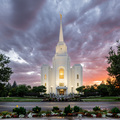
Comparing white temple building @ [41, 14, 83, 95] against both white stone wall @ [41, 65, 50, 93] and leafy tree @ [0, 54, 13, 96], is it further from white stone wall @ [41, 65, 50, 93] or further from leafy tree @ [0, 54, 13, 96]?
leafy tree @ [0, 54, 13, 96]

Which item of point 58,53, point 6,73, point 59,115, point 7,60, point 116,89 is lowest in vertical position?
point 59,115

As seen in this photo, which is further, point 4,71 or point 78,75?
point 78,75

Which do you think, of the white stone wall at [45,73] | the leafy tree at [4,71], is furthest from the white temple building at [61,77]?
the leafy tree at [4,71]

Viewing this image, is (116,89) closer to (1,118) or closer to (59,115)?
(59,115)

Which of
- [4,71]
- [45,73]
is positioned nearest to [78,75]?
[45,73]

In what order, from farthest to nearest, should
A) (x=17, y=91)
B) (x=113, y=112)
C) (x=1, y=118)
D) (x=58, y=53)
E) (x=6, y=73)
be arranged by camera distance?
(x=58, y=53) < (x=17, y=91) < (x=6, y=73) < (x=113, y=112) < (x=1, y=118)

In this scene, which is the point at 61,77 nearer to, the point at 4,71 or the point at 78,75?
the point at 78,75

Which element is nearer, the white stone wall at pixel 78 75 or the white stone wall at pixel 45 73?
the white stone wall at pixel 45 73

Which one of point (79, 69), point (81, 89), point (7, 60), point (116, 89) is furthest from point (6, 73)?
point (79, 69)

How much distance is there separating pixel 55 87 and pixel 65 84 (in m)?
4.86

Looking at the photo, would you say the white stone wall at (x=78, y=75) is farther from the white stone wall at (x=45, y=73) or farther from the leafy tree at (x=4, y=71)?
the leafy tree at (x=4, y=71)

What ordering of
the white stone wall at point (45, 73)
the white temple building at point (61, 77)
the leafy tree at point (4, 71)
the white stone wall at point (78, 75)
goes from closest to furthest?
the leafy tree at point (4, 71)
the white temple building at point (61, 77)
the white stone wall at point (45, 73)
the white stone wall at point (78, 75)

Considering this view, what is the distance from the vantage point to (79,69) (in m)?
71.0

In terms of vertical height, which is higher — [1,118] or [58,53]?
[58,53]
